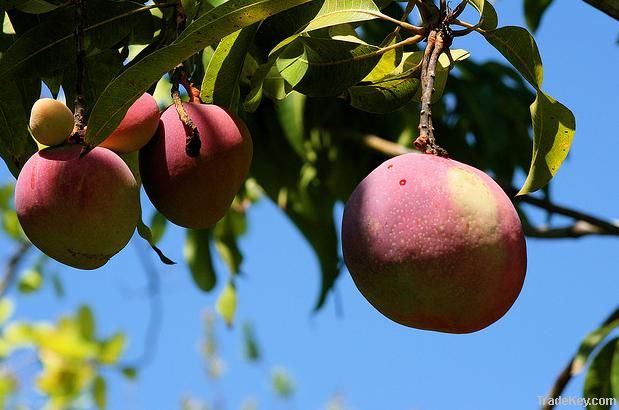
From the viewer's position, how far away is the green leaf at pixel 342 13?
105 centimetres

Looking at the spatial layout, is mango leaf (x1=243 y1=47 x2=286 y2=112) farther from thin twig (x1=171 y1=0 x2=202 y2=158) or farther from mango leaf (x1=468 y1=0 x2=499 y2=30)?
mango leaf (x1=468 y1=0 x2=499 y2=30)

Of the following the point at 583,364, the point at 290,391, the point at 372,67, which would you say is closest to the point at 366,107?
the point at 372,67

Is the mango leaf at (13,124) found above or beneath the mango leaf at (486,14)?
beneath

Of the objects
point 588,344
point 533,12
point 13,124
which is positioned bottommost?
point 588,344

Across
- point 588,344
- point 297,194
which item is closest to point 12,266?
point 297,194

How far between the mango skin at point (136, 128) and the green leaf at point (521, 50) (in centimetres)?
36

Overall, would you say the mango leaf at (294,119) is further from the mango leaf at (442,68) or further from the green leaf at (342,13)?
the green leaf at (342,13)

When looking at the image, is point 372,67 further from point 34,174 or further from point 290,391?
point 290,391

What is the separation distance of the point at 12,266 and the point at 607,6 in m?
2.92

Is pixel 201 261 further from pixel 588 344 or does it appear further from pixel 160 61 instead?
pixel 160 61

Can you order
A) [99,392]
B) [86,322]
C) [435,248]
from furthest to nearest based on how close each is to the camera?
1. [86,322]
2. [99,392]
3. [435,248]

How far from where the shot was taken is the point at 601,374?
1938 mm

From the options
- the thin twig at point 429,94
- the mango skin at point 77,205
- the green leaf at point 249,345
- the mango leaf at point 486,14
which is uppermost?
the mango leaf at point 486,14

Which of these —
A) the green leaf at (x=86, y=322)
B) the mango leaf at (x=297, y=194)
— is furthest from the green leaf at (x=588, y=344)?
the green leaf at (x=86, y=322)
